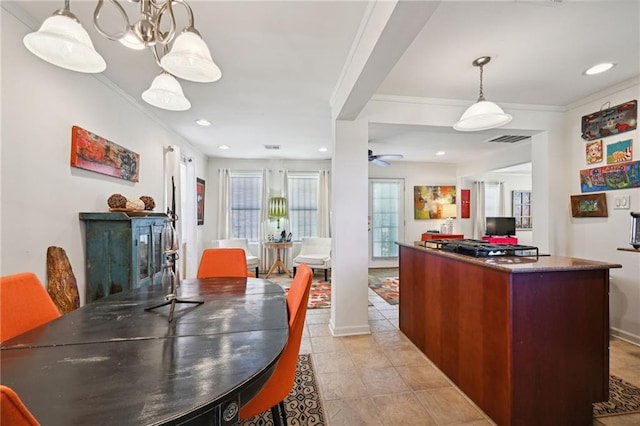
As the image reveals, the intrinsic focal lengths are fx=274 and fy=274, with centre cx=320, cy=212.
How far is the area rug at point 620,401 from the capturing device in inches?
67.9

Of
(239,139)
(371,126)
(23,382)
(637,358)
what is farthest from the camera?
(239,139)

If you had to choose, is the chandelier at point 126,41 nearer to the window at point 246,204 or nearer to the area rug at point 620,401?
the area rug at point 620,401

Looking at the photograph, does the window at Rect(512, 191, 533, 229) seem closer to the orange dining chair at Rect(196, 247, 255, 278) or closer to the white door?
the white door

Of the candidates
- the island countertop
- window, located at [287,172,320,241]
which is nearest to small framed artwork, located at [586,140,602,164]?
the island countertop

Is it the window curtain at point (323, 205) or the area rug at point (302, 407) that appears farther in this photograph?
the window curtain at point (323, 205)

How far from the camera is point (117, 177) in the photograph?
8.88 feet

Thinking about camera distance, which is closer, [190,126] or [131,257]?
[131,257]

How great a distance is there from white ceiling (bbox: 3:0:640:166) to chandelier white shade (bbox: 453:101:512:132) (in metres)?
0.40

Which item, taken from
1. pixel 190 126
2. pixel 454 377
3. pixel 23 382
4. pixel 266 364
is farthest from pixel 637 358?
pixel 190 126

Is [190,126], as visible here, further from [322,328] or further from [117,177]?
[322,328]

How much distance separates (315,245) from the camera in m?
5.68

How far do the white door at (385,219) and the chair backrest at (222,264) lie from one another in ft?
14.3

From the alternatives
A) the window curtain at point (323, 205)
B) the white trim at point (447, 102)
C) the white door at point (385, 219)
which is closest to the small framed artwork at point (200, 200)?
the window curtain at point (323, 205)

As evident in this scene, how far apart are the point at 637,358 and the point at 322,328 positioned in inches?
110
